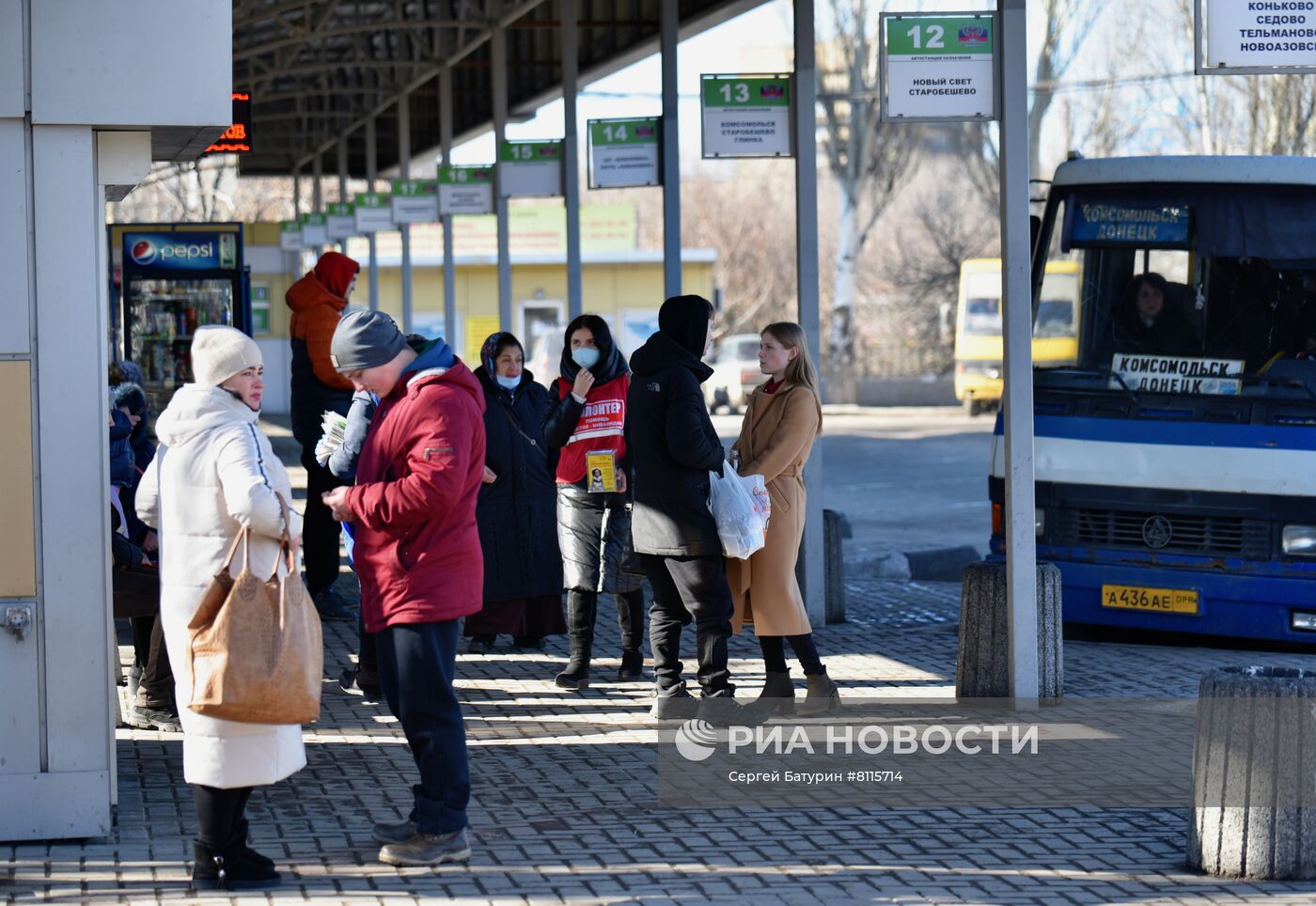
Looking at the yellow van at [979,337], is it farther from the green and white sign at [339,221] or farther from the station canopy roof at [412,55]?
the green and white sign at [339,221]

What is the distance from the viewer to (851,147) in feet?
163

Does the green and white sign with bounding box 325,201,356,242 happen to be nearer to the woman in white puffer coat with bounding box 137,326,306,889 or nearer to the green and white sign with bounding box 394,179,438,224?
the green and white sign with bounding box 394,179,438,224

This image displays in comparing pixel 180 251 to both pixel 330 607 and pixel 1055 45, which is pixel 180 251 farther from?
pixel 1055 45

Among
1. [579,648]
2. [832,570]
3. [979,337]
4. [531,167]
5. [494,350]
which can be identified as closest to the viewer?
[579,648]

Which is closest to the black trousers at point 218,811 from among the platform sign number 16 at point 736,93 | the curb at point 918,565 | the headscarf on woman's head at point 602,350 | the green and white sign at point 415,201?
the headscarf on woman's head at point 602,350

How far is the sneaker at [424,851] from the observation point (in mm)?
6062

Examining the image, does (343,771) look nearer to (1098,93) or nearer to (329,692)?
(329,692)

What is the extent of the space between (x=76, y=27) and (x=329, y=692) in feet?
13.4

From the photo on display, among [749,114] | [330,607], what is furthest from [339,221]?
[330,607]

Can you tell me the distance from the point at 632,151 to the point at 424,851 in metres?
8.74

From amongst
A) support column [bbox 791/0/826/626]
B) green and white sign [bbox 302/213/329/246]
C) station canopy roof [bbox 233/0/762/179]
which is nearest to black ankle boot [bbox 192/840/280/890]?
support column [bbox 791/0/826/626]

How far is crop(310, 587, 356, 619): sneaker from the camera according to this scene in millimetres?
11609

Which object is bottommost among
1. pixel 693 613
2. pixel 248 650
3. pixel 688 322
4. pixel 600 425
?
pixel 693 613

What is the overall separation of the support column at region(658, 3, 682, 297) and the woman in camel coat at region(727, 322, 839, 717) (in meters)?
4.33
